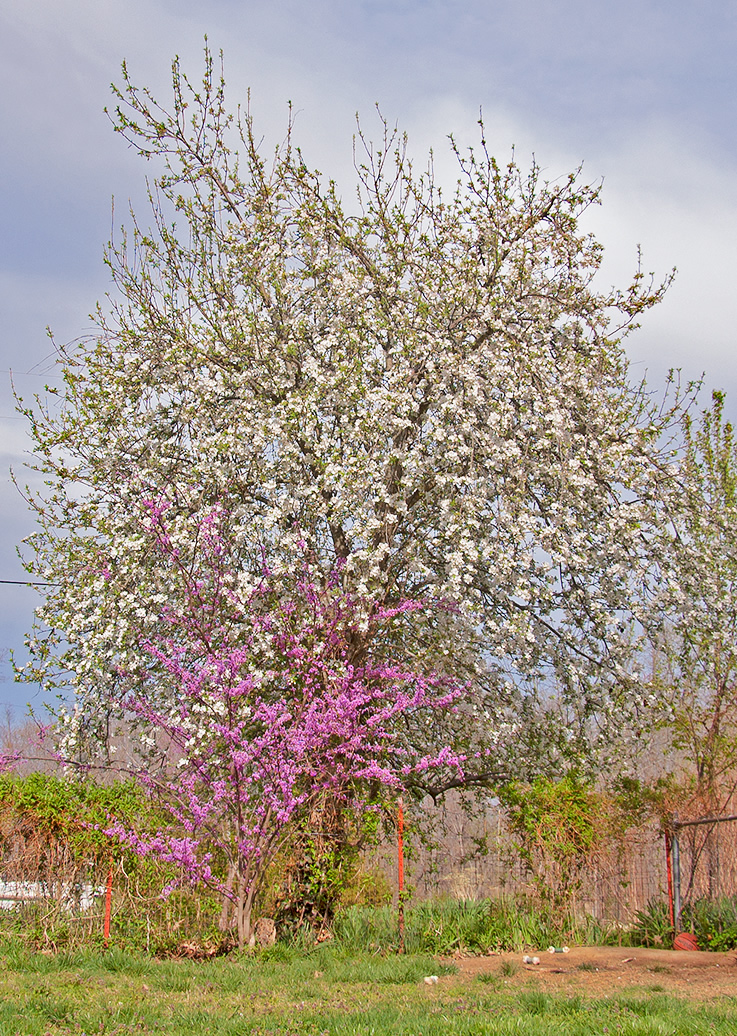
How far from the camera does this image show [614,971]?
8.10 meters

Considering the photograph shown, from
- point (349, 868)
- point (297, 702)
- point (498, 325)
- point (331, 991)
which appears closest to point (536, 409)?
point (498, 325)

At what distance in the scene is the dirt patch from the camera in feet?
24.0

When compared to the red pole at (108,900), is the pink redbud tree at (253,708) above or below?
above

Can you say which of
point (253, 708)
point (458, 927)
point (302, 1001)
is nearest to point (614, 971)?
point (458, 927)

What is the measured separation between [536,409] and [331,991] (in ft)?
20.8

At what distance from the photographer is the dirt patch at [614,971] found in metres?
7.31

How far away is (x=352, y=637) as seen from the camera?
419 inches

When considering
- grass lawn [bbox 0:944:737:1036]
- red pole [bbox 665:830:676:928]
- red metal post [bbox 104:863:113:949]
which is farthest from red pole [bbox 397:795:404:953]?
red pole [bbox 665:830:676:928]

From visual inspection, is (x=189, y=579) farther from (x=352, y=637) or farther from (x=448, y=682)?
(x=448, y=682)

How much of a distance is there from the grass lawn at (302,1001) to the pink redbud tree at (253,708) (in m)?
1.17

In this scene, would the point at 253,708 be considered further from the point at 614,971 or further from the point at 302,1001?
the point at 614,971

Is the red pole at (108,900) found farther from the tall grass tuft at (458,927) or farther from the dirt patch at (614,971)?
the dirt patch at (614,971)

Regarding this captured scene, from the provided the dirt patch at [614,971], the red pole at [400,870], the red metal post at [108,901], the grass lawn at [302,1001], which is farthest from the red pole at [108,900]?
the dirt patch at [614,971]

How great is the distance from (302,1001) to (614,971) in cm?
304
